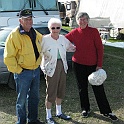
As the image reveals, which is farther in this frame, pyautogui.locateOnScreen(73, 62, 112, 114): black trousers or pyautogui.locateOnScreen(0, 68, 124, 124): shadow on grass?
pyautogui.locateOnScreen(0, 68, 124, 124): shadow on grass

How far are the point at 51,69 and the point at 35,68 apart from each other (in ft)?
1.03

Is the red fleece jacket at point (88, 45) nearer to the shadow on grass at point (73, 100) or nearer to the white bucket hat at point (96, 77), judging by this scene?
the white bucket hat at point (96, 77)

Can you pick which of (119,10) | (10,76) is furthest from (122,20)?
(10,76)

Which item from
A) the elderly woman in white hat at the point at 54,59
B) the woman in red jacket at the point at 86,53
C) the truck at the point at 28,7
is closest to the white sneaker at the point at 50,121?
the elderly woman in white hat at the point at 54,59

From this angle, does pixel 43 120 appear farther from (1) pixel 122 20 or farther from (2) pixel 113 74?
(1) pixel 122 20

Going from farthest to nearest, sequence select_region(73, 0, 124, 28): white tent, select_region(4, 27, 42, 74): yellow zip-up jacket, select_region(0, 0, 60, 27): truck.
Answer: select_region(73, 0, 124, 28): white tent → select_region(0, 0, 60, 27): truck → select_region(4, 27, 42, 74): yellow zip-up jacket

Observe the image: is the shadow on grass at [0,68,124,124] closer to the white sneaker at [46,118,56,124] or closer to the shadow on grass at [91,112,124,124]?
the shadow on grass at [91,112,124,124]

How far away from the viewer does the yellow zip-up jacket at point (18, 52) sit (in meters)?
3.73

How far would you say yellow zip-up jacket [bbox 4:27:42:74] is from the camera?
373 centimetres

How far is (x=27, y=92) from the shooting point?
13.3ft

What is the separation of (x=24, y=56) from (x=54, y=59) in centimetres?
55

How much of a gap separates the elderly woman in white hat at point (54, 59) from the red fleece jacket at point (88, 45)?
110 mm

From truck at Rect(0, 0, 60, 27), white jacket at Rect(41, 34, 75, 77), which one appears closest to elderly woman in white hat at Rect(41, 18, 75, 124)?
white jacket at Rect(41, 34, 75, 77)

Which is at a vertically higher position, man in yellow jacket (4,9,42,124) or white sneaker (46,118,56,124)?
man in yellow jacket (4,9,42,124)
